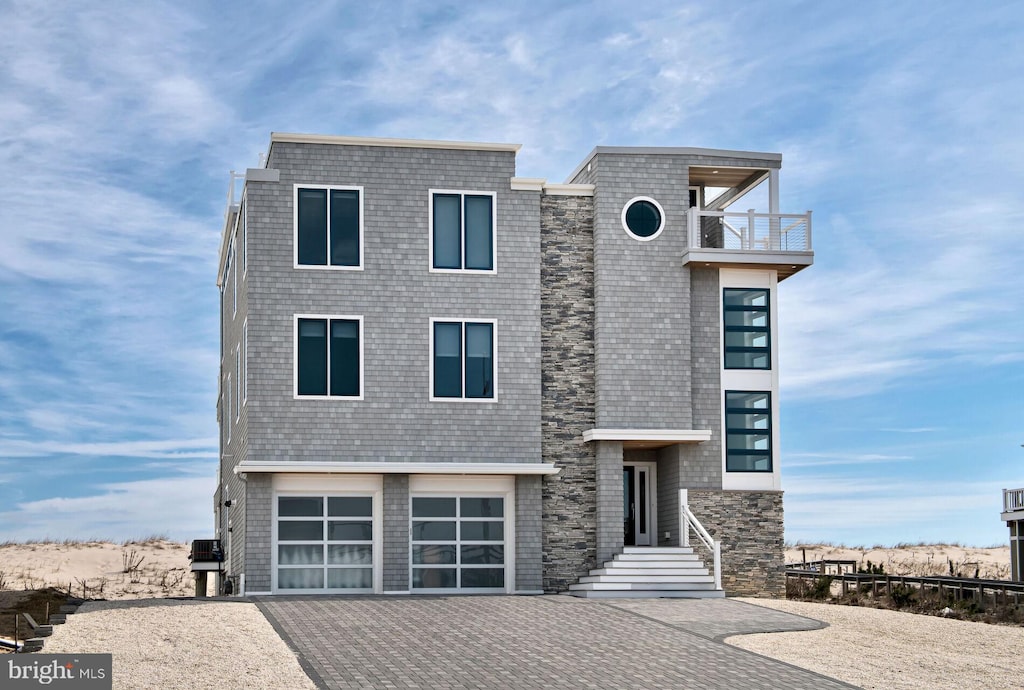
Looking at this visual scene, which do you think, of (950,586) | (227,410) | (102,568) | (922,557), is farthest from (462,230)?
(922,557)

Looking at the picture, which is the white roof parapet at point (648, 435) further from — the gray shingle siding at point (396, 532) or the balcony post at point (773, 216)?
the balcony post at point (773, 216)

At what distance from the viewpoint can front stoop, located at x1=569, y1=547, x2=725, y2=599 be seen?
26.2 metres

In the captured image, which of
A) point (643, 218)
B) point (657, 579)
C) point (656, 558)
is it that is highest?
point (643, 218)

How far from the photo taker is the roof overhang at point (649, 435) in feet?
89.6

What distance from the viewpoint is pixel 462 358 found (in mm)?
27312

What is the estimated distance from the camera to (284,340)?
87.1 feet

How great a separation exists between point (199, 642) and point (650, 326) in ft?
44.3

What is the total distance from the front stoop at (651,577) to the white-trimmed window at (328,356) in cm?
634

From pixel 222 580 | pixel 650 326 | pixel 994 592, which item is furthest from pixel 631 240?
pixel 222 580

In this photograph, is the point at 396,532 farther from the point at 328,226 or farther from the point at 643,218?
the point at 643,218

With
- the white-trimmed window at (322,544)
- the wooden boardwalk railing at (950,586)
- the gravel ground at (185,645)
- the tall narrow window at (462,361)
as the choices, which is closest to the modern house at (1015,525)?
the wooden boardwalk railing at (950,586)

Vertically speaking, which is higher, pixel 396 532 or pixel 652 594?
pixel 396 532

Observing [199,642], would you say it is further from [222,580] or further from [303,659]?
[222,580]

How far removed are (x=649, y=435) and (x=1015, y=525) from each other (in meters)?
17.6
